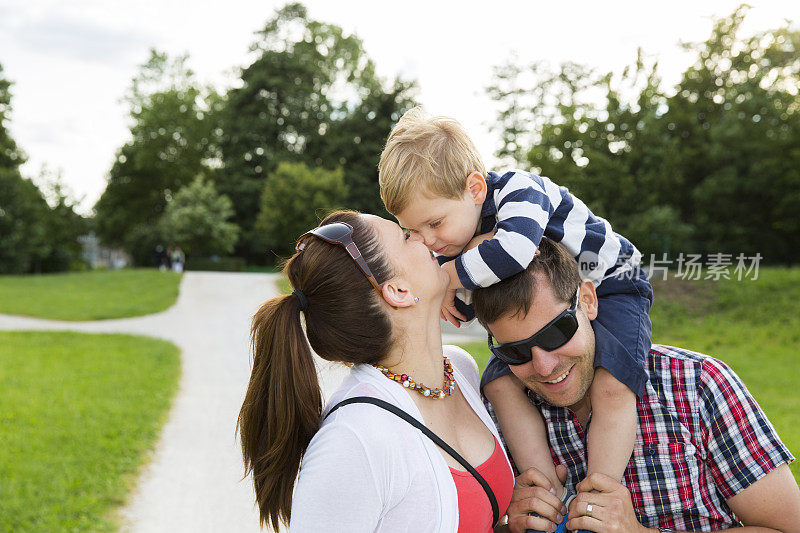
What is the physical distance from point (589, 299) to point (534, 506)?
0.76 m

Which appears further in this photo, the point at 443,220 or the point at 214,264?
the point at 214,264

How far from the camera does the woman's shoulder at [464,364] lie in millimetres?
2479

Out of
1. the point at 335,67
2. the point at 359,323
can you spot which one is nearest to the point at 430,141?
the point at 359,323

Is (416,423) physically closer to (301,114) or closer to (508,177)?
(508,177)

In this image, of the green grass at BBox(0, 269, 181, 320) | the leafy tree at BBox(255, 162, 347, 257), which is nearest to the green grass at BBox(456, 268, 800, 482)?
the green grass at BBox(0, 269, 181, 320)

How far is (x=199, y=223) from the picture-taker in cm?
3294

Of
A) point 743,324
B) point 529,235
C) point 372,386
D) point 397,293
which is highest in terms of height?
point 529,235

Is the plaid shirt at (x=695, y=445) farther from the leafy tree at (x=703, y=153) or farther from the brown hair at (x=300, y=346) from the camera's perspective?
the leafy tree at (x=703, y=153)

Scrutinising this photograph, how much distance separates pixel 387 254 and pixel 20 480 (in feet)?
17.3

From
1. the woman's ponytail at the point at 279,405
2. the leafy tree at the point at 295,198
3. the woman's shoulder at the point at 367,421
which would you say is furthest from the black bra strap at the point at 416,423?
the leafy tree at the point at 295,198

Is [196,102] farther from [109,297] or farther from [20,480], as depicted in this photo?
[20,480]

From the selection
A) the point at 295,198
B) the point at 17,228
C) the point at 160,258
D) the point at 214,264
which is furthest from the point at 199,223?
the point at 17,228

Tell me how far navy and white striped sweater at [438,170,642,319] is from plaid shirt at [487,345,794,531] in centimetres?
43

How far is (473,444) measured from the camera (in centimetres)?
213
